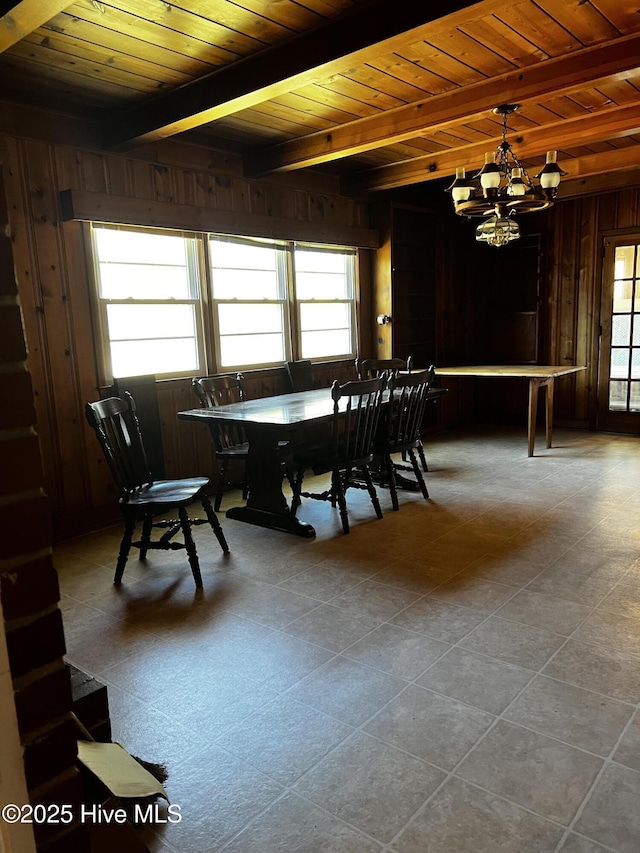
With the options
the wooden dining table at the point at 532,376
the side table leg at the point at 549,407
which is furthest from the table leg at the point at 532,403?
the side table leg at the point at 549,407

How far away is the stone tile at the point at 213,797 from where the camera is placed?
157 cm

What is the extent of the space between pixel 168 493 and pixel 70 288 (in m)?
1.61

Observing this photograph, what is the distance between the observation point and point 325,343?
5906mm

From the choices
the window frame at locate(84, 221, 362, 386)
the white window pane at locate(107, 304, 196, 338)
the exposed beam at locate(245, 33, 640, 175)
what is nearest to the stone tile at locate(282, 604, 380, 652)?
the window frame at locate(84, 221, 362, 386)

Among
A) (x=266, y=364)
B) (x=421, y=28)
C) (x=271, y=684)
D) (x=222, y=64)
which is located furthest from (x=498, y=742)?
(x=266, y=364)

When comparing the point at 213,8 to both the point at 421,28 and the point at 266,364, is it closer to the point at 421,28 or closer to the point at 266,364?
the point at 421,28

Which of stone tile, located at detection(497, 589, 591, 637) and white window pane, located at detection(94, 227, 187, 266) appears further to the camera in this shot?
A: white window pane, located at detection(94, 227, 187, 266)

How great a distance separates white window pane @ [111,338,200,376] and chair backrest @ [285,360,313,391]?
2.95 feet

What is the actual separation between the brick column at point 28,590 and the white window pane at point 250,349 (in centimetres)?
412

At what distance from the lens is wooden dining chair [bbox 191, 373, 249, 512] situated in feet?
13.6

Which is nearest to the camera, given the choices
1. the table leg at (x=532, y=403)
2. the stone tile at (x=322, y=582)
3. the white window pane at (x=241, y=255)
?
the stone tile at (x=322, y=582)

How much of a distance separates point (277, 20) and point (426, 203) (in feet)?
13.8

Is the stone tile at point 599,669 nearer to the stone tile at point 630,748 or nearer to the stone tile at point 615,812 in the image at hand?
the stone tile at point 630,748

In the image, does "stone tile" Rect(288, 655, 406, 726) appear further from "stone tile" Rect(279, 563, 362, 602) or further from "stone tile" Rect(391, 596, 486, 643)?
"stone tile" Rect(279, 563, 362, 602)
